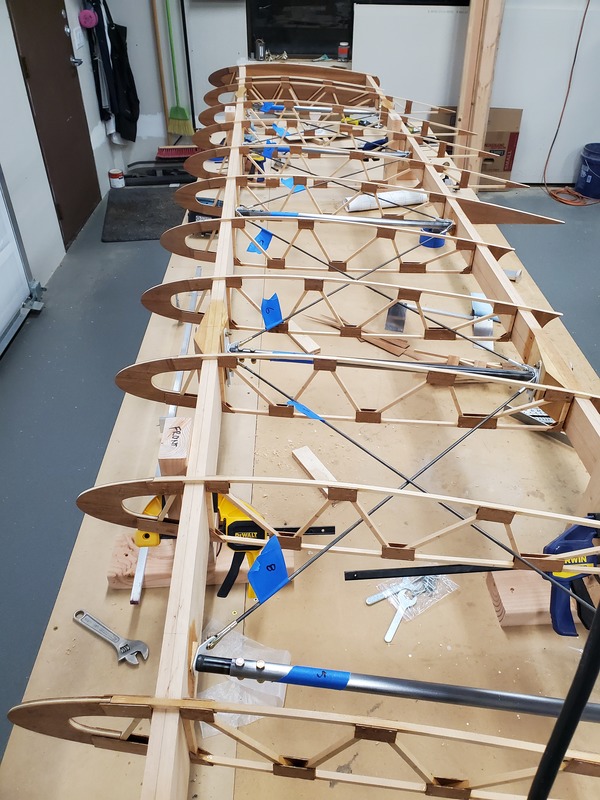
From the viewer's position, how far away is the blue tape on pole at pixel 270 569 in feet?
8.05

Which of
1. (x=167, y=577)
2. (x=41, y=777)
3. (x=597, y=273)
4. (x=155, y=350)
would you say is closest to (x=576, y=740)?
(x=167, y=577)

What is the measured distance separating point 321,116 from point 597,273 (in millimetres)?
4237

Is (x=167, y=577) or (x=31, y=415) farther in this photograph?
(x=31, y=415)

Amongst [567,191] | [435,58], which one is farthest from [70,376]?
[567,191]

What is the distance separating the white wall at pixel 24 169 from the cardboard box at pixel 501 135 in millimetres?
6386

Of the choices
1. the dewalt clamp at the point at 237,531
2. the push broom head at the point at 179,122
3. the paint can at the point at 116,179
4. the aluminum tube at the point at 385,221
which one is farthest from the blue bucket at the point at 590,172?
the dewalt clamp at the point at 237,531

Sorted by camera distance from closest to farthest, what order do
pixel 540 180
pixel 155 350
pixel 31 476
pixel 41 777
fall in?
pixel 41 777 < pixel 31 476 < pixel 155 350 < pixel 540 180

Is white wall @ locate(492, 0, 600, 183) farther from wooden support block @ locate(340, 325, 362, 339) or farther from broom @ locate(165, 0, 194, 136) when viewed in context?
wooden support block @ locate(340, 325, 362, 339)

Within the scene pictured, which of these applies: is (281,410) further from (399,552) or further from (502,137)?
(502,137)

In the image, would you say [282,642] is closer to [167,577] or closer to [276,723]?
[276,723]

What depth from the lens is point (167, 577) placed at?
330 cm

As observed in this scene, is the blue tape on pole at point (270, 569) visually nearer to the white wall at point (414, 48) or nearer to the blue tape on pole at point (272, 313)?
the blue tape on pole at point (272, 313)

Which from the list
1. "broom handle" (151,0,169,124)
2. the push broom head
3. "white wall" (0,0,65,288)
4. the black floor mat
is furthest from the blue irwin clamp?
"broom handle" (151,0,169,124)

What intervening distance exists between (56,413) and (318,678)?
431 cm
